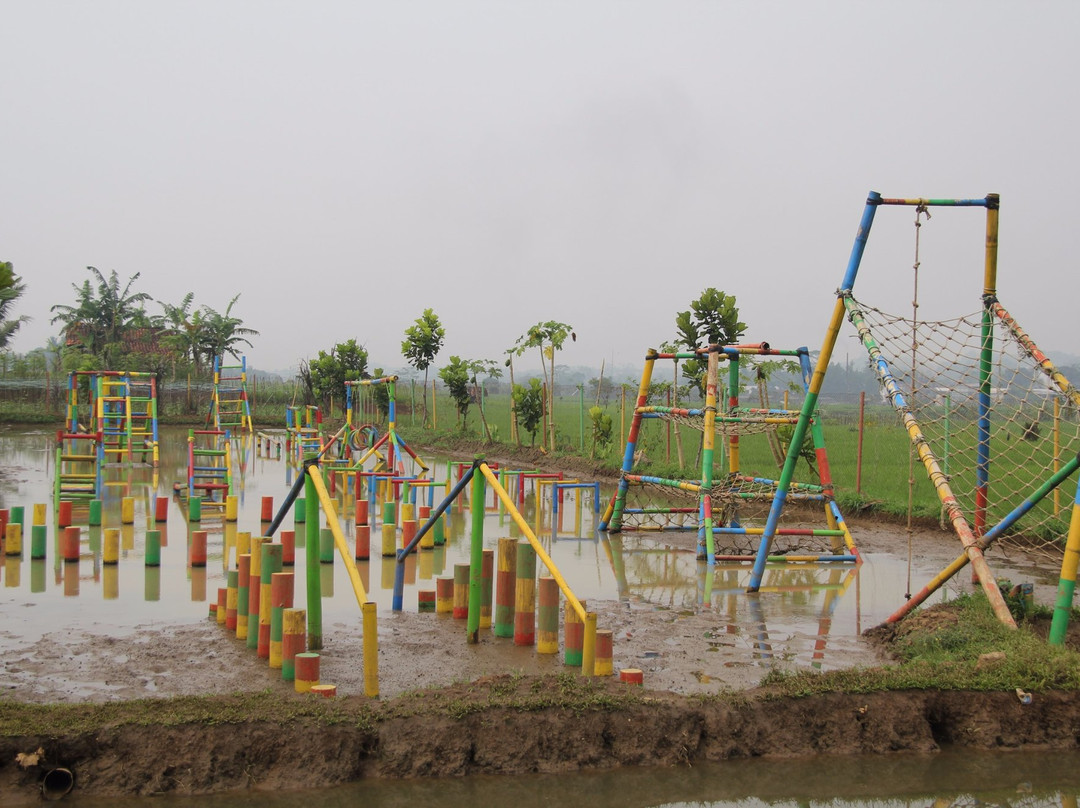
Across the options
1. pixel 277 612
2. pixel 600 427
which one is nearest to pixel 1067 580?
pixel 277 612

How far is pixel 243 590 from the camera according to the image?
25.6ft

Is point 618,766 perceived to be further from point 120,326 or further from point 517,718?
point 120,326

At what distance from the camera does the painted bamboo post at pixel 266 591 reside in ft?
23.8

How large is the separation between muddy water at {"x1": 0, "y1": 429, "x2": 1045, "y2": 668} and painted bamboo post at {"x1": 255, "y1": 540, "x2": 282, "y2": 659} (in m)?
1.23

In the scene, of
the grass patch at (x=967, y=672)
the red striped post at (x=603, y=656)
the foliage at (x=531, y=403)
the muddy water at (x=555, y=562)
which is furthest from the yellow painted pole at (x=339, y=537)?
the foliage at (x=531, y=403)

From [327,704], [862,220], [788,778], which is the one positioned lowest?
[788,778]

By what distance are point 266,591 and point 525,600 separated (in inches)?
76.2

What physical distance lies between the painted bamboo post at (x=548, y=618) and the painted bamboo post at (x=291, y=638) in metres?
1.82

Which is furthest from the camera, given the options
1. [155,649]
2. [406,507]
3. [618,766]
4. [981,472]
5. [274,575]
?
[406,507]

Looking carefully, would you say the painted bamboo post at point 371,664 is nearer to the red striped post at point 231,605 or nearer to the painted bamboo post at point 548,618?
the painted bamboo post at point 548,618

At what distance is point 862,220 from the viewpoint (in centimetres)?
885

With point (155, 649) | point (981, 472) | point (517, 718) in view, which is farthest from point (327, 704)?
point (981, 472)

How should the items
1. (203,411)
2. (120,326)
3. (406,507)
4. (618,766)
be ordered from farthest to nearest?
(120,326) < (203,411) < (406,507) < (618,766)

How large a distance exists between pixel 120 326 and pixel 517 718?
41.7m
